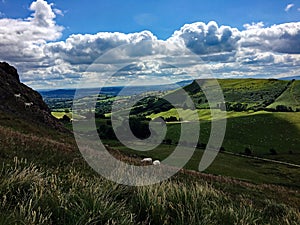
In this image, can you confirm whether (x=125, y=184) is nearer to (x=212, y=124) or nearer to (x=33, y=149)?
(x=33, y=149)

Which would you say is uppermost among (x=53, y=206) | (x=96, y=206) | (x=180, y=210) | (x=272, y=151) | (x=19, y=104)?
(x=53, y=206)

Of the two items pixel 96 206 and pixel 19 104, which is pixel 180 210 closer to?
pixel 96 206

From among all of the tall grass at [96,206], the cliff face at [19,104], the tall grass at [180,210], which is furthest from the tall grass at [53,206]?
the cliff face at [19,104]

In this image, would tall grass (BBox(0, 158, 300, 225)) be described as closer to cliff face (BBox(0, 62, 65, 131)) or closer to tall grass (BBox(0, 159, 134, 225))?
tall grass (BBox(0, 159, 134, 225))

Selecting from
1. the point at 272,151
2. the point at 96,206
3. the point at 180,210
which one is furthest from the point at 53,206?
the point at 272,151

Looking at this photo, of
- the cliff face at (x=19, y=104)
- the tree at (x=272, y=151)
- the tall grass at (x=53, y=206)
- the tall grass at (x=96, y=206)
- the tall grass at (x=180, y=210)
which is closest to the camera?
the tall grass at (x=53, y=206)

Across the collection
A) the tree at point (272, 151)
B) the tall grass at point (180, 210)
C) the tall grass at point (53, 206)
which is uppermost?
the tall grass at point (53, 206)

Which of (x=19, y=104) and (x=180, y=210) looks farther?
(x=19, y=104)

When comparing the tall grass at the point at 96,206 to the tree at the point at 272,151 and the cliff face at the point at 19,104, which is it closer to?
the cliff face at the point at 19,104

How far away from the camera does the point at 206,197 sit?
10188 mm

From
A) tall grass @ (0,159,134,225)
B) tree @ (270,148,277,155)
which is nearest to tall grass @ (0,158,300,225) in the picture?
tall grass @ (0,159,134,225)

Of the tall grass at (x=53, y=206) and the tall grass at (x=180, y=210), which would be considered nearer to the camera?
the tall grass at (x=53, y=206)

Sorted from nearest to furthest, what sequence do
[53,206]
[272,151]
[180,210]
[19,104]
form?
1. [53,206]
2. [180,210]
3. [19,104]
4. [272,151]

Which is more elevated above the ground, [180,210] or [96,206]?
[96,206]
